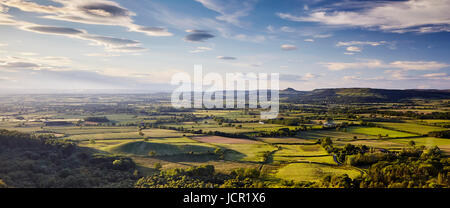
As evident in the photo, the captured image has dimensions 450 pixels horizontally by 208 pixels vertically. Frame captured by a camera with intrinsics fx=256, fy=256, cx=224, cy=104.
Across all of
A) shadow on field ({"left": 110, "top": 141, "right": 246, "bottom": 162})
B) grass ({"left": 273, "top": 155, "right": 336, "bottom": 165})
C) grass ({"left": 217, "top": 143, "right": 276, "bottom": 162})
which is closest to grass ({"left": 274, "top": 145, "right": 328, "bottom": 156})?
grass ({"left": 273, "top": 155, "right": 336, "bottom": 165})

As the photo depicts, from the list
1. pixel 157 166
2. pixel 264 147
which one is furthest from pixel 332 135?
pixel 157 166

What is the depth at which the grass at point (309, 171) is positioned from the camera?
4928 cm

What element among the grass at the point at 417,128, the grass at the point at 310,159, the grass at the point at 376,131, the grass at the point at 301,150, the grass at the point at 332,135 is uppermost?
the grass at the point at 417,128

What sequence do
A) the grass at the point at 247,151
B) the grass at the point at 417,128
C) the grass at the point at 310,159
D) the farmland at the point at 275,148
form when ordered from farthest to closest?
the grass at the point at 417,128 → the grass at the point at 247,151 → the grass at the point at 310,159 → the farmland at the point at 275,148

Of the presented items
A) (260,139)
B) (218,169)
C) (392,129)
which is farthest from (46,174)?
(392,129)

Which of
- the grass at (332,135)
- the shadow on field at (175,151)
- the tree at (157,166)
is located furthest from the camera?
the grass at (332,135)

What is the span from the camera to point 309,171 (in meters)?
53.4

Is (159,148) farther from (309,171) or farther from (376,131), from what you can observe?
(376,131)

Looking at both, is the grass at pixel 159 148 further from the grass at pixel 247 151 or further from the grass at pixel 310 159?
the grass at pixel 310 159

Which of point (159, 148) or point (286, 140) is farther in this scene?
point (286, 140)

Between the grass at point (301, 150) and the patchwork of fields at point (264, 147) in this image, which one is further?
the grass at point (301, 150)

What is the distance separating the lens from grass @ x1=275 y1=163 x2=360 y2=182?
49.3 meters

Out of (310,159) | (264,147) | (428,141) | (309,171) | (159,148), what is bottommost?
(310,159)

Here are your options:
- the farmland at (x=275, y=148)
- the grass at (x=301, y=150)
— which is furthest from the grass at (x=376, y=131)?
the grass at (x=301, y=150)
